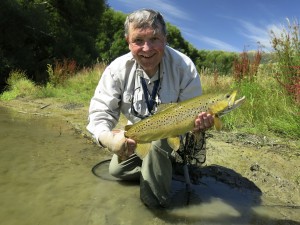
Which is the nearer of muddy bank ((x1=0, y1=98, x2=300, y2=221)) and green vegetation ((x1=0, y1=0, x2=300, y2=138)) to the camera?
muddy bank ((x1=0, y1=98, x2=300, y2=221))

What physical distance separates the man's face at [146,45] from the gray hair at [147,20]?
0.04m

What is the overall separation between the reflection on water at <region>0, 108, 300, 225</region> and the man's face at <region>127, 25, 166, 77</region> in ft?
4.89

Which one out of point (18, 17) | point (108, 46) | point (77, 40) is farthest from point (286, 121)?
point (108, 46)

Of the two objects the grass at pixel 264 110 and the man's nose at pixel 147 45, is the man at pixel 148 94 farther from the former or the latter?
the grass at pixel 264 110

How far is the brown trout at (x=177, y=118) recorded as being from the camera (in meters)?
3.02

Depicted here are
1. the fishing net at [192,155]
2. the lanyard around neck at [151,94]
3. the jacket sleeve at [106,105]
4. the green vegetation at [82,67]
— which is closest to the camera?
the jacket sleeve at [106,105]

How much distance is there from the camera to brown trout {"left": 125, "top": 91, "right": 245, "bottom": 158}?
119 inches

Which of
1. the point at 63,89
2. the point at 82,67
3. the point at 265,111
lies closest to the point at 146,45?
the point at 265,111

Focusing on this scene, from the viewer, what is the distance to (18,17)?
20859 millimetres

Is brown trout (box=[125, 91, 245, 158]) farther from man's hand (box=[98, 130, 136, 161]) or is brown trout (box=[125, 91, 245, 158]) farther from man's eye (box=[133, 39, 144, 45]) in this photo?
man's eye (box=[133, 39, 144, 45])

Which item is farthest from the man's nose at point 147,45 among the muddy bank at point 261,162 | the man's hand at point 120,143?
the muddy bank at point 261,162

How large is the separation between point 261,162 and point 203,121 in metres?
2.26

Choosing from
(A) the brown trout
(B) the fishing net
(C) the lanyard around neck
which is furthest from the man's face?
(B) the fishing net

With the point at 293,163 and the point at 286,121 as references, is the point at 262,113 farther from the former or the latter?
the point at 293,163
